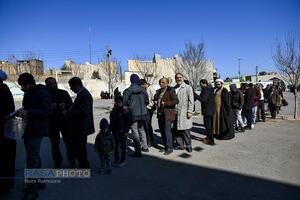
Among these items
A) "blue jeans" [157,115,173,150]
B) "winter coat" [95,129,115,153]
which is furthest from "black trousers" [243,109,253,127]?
"winter coat" [95,129,115,153]


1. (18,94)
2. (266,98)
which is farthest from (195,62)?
(18,94)

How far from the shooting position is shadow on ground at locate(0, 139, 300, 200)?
5296mm

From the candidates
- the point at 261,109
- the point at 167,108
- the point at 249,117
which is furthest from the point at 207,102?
the point at 261,109

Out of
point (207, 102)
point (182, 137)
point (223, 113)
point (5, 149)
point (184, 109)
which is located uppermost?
point (207, 102)

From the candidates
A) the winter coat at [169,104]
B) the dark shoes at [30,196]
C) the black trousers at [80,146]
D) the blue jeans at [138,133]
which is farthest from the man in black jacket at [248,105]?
the dark shoes at [30,196]

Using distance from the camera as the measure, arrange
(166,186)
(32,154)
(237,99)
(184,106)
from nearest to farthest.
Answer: (32,154) < (166,186) < (184,106) < (237,99)

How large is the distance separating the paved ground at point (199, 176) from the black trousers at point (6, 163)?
0.66 feet

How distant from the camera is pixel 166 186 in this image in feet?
18.9

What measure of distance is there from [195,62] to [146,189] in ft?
77.5

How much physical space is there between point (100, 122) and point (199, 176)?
2.20m

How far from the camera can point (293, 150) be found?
27.8 feet

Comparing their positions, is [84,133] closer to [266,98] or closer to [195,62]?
[266,98]

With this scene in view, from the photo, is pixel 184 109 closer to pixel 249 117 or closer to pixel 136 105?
pixel 136 105

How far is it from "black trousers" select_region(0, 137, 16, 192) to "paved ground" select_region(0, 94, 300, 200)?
200mm
